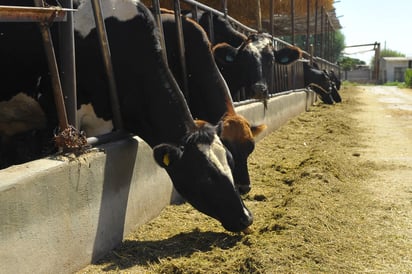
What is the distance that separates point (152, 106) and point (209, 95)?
1.48 metres

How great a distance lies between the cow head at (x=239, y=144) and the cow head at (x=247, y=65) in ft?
9.56

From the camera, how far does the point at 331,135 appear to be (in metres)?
9.91

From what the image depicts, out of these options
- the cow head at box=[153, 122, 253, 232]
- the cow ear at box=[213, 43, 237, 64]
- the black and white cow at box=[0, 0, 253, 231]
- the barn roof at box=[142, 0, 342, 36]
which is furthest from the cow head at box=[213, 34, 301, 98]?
the cow head at box=[153, 122, 253, 232]

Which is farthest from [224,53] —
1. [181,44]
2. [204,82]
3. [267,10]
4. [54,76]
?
[267,10]

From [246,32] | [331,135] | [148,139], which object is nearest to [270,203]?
[148,139]

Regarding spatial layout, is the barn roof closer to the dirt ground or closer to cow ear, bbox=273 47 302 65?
cow ear, bbox=273 47 302 65

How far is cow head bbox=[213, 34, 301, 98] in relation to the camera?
8031 millimetres

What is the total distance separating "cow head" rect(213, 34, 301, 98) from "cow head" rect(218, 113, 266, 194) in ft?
9.56

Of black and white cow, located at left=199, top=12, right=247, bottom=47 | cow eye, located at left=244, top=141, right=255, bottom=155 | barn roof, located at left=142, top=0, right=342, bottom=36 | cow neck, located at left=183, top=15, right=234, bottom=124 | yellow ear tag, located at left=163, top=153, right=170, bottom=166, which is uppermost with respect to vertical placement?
barn roof, located at left=142, top=0, right=342, bottom=36

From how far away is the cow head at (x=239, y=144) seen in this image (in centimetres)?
506

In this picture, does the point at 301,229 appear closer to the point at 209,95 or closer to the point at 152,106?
the point at 152,106

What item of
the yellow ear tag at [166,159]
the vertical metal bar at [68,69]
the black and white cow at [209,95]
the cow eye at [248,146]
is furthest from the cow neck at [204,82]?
the vertical metal bar at [68,69]

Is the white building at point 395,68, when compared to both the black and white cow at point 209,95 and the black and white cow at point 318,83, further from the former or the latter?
the black and white cow at point 209,95

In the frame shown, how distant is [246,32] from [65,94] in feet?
28.1
